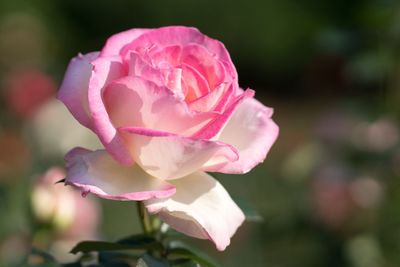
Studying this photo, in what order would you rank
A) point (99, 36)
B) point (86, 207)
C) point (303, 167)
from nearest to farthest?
point (86, 207)
point (303, 167)
point (99, 36)

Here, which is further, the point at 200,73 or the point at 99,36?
the point at 99,36

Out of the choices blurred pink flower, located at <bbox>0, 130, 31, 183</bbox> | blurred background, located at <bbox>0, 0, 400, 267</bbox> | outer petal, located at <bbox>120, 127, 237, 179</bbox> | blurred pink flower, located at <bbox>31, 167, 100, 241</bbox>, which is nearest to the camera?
outer petal, located at <bbox>120, 127, 237, 179</bbox>

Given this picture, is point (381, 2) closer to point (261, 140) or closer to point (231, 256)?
point (231, 256)

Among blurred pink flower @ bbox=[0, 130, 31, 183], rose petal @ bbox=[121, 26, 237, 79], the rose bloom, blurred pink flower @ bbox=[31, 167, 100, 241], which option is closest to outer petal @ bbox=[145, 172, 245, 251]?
the rose bloom

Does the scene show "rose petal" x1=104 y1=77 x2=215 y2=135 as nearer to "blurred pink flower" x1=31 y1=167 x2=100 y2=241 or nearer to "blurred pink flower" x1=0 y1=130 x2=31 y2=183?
"blurred pink flower" x1=31 y1=167 x2=100 y2=241

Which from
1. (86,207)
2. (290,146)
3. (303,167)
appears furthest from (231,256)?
(290,146)

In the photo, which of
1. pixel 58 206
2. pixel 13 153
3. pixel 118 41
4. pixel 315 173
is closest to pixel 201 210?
pixel 118 41
